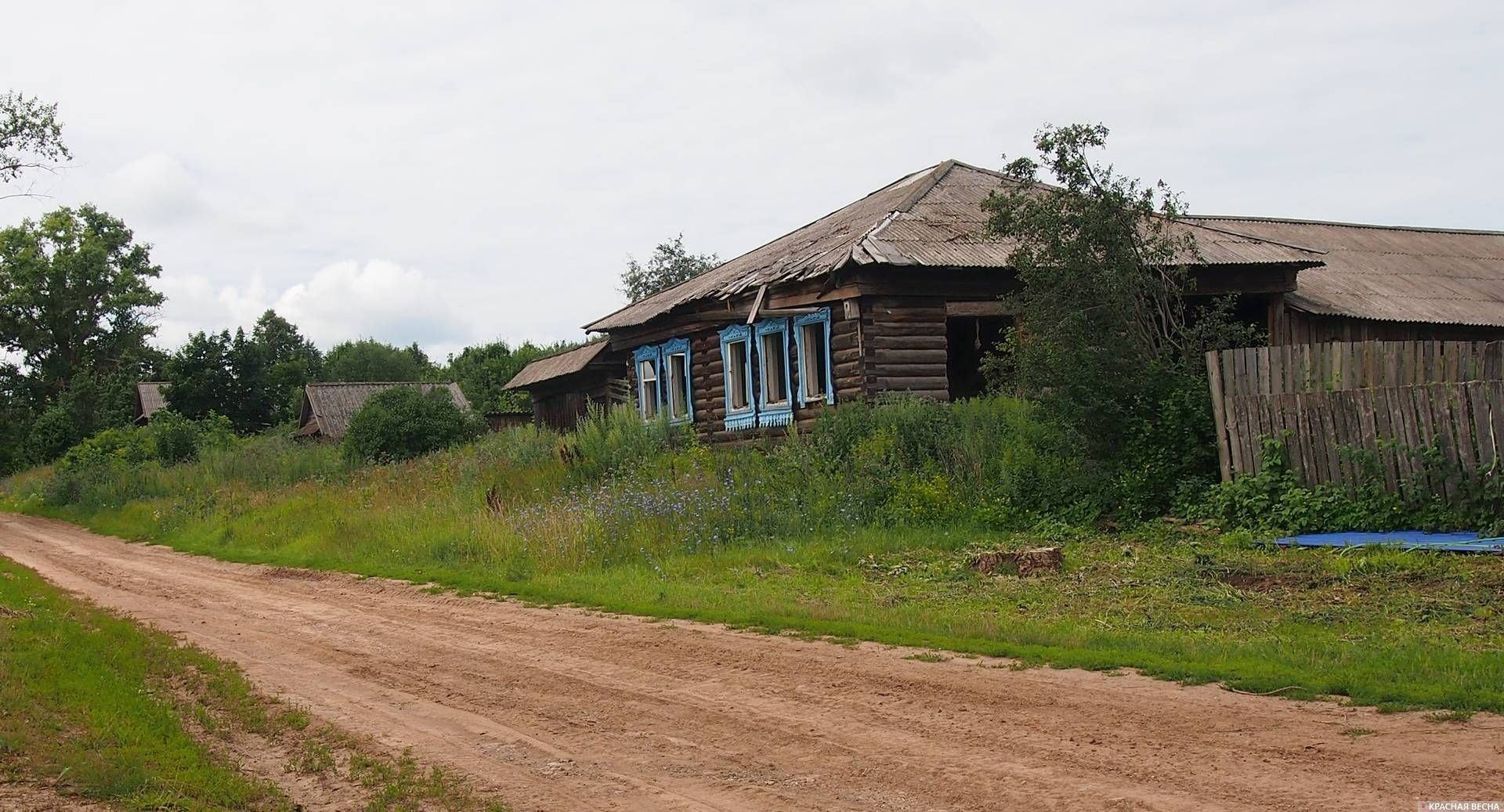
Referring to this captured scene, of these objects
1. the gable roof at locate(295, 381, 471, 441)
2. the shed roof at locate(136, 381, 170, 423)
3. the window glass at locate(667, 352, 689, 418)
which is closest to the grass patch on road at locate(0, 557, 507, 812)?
the window glass at locate(667, 352, 689, 418)

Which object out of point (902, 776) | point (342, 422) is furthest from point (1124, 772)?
point (342, 422)

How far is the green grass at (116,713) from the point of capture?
20.2 ft

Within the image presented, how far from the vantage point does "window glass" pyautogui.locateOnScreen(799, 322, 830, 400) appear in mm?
20859

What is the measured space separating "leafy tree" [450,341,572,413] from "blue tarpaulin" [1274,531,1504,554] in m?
40.9

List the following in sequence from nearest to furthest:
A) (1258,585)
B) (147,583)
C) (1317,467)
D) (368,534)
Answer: (1258,585) < (1317,467) < (147,583) < (368,534)

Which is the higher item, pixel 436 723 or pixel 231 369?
pixel 231 369

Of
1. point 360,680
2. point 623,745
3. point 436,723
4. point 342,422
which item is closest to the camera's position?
point 623,745

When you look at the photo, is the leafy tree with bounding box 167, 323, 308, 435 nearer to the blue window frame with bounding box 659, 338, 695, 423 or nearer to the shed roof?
the shed roof

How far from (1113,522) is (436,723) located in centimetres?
918

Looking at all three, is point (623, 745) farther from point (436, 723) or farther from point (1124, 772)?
point (1124, 772)

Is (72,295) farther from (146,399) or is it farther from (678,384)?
(678,384)

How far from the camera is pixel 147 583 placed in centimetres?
1577

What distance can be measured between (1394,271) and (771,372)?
14186 millimetres

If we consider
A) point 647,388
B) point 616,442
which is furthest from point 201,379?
point 616,442
